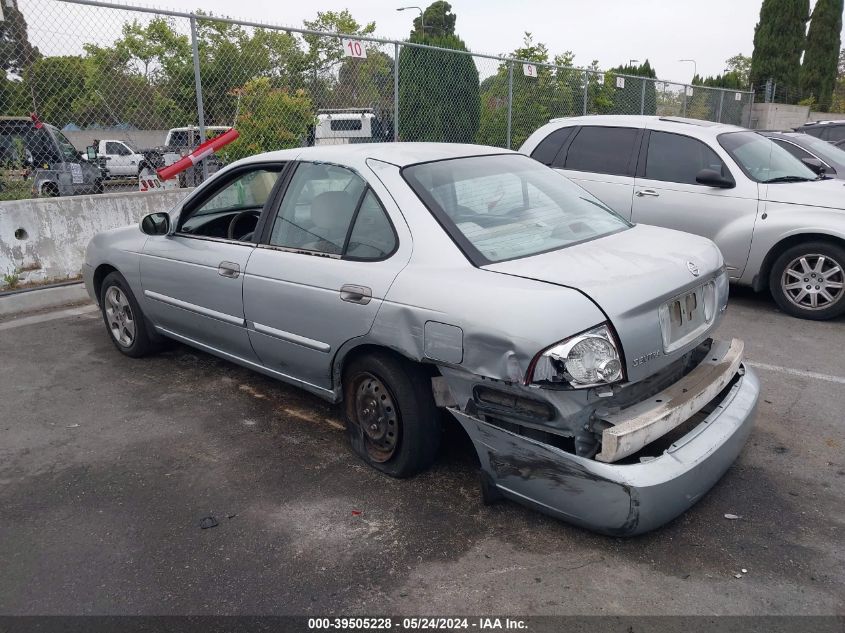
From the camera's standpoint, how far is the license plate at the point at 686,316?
3049 millimetres

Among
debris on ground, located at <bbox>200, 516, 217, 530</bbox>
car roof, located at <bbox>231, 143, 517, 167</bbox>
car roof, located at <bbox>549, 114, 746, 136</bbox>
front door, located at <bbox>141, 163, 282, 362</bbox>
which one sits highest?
car roof, located at <bbox>549, 114, 746, 136</bbox>

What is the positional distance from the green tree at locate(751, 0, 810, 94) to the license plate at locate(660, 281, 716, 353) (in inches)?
1405

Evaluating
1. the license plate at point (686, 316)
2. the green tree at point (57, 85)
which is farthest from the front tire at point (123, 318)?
the license plate at point (686, 316)

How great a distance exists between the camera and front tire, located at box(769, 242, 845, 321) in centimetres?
621

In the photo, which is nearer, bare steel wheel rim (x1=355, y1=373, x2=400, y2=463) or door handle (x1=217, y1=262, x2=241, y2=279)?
bare steel wheel rim (x1=355, y1=373, x2=400, y2=463)

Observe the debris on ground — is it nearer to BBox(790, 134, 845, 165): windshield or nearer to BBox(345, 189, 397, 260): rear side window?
BBox(345, 189, 397, 260): rear side window

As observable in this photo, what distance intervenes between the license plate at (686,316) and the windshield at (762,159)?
3870mm

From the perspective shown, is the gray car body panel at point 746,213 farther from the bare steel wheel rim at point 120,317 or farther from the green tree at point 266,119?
the bare steel wheel rim at point 120,317

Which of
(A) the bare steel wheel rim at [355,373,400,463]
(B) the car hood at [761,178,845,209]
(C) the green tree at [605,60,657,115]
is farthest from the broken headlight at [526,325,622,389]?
(C) the green tree at [605,60,657,115]

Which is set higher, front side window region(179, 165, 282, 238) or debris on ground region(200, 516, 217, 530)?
front side window region(179, 165, 282, 238)

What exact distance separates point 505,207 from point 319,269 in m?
1.04

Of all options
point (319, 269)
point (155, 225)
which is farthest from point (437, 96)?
point (319, 269)

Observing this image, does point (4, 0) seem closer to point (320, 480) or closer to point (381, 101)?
point (381, 101)

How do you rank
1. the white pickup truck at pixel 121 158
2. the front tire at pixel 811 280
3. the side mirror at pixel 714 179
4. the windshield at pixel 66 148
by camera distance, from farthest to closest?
the white pickup truck at pixel 121 158, the windshield at pixel 66 148, the side mirror at pixel 714 179, the front tire at pixel 811 280
